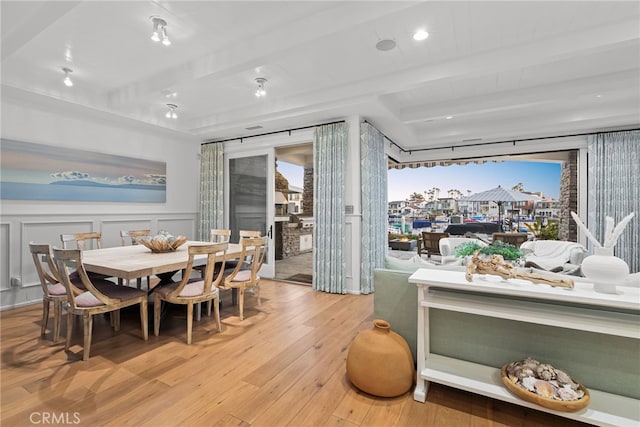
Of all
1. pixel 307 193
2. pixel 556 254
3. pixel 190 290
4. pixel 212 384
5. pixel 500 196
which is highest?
pixel 307 193

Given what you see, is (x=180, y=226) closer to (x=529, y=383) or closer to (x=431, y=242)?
(x=431, y=242)

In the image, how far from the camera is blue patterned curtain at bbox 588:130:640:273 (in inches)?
179

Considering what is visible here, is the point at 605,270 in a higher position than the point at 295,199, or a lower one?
lower

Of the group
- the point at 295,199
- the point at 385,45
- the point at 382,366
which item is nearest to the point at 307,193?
the point at 295,199

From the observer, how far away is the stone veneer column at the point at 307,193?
9.15m

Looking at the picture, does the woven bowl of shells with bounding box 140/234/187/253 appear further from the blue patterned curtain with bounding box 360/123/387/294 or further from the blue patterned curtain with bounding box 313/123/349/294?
the blue patterned curtain with bounding box 360/123/387/294

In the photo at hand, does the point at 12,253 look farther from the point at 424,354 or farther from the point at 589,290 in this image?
the point at 589,290

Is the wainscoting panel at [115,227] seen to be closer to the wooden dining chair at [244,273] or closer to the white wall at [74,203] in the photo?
the white wall at [74,203]

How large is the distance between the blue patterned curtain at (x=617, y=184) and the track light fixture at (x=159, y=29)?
623 centimetres

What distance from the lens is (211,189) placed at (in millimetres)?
5699

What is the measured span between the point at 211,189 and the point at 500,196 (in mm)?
7004

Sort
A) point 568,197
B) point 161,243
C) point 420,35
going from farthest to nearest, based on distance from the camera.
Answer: point 568,197
point 161,243
point 420,35


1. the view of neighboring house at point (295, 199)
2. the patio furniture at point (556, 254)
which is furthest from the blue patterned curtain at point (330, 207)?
the view of neighboring house at point (295, 199)

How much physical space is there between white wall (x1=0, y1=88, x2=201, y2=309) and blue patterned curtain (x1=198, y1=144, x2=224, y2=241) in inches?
11.5
